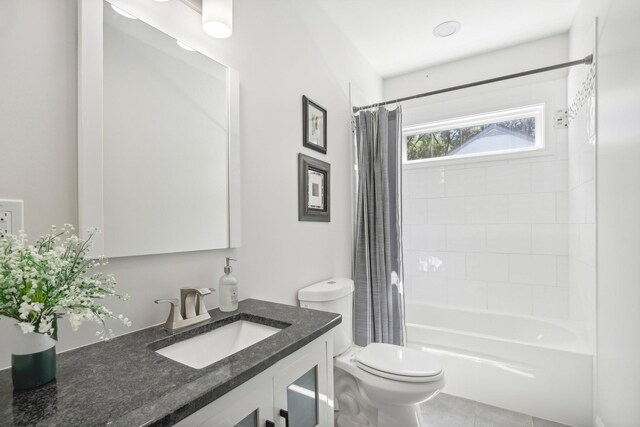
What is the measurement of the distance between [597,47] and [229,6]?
6.39 ft

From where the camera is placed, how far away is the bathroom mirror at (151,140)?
3.07 ft

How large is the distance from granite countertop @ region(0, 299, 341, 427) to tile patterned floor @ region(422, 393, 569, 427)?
57.0 inches

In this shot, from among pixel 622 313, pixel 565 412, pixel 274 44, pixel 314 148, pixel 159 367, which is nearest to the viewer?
pixel 159 367

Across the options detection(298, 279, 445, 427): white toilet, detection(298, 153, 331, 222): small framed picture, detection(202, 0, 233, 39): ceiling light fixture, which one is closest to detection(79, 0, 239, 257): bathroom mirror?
detection(202, 0, 233, 39): ceiling light fixture

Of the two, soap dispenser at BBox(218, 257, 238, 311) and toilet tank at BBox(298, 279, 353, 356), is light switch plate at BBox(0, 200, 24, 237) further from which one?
toilet tank at BBox(298, 279, 353, 356)

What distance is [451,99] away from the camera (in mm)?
2969

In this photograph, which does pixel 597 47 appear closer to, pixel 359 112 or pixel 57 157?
pixel 359 112

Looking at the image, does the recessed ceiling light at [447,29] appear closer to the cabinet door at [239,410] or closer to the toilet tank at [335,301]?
the toilet tank at [335,301]

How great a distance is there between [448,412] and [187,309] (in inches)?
71.4

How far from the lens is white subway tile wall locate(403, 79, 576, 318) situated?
8.38 feet

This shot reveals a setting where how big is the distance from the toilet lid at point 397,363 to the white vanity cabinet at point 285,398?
0.45 metres

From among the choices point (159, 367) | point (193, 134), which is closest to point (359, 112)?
point (193, 134)

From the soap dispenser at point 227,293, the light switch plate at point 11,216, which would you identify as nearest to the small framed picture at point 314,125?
the soap dispenser at point 227,293

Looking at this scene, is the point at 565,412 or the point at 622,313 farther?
the point at 565,412
